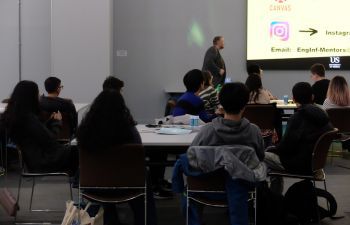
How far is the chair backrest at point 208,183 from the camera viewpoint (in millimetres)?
3445

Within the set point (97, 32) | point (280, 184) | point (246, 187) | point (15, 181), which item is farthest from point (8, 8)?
point (246, 187)

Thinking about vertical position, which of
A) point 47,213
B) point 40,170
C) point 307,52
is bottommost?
point 47,213

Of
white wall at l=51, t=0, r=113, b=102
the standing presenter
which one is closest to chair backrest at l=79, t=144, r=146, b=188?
the standing presenter

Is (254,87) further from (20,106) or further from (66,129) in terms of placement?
(20,106)

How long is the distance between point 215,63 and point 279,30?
4.73 feet

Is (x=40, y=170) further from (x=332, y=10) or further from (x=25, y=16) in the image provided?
(x=332, y=10)

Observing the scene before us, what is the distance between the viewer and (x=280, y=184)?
15.5 feet

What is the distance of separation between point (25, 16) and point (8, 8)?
1.03ft

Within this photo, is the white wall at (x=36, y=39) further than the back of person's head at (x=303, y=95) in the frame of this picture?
Yes

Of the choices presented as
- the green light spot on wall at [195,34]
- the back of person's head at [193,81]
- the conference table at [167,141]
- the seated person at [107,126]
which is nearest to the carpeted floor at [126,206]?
the conference table at [167,141]

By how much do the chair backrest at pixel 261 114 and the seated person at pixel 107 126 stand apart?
2.23 m

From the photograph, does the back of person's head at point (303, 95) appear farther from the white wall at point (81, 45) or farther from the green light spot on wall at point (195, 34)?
the green light spot on wall at point (195, 34)

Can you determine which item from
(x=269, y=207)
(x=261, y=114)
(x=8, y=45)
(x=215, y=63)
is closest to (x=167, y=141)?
(x=269, y=207)

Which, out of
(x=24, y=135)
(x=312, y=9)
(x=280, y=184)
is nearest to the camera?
(x=24, y=135)
